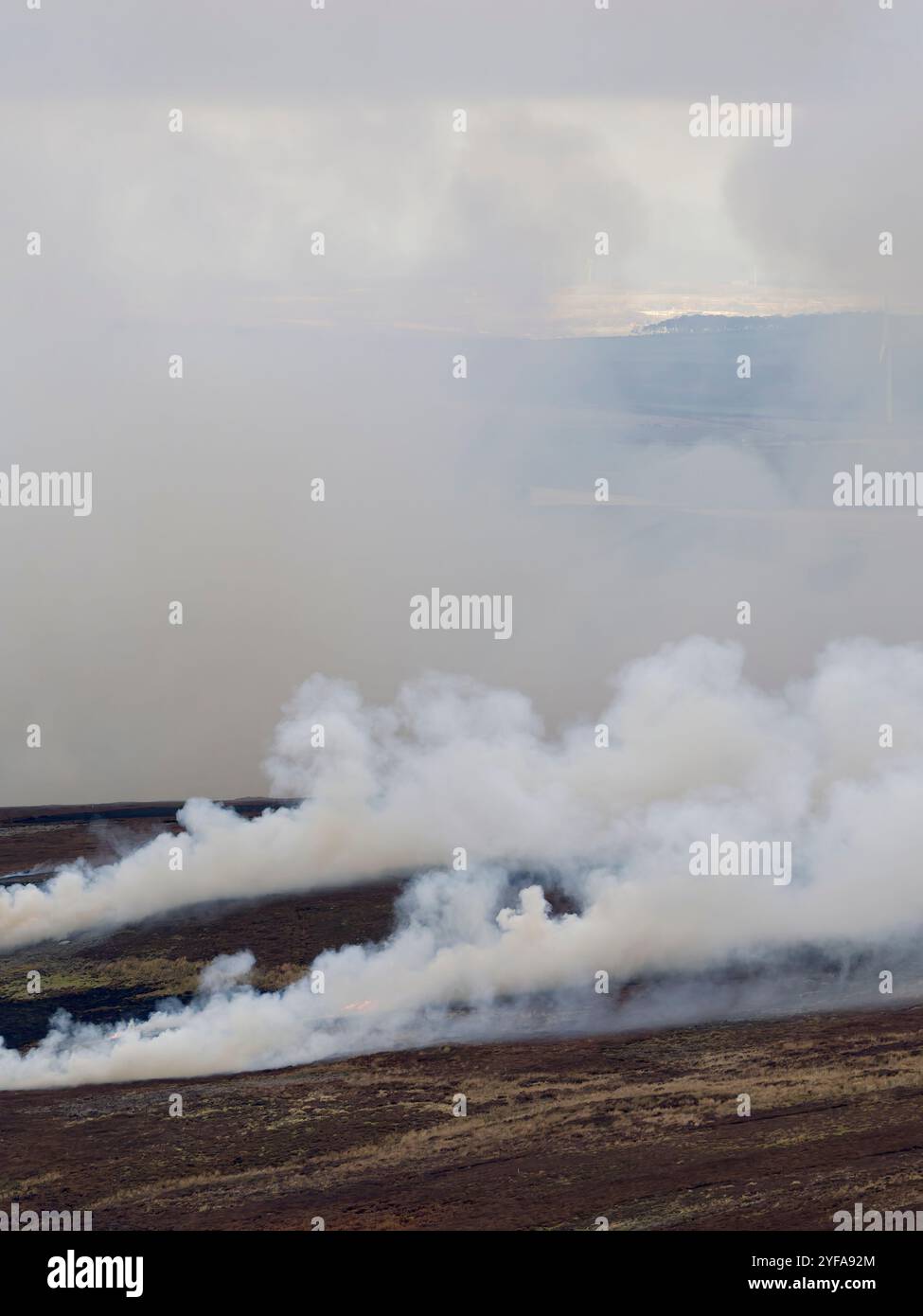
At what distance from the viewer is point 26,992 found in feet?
290

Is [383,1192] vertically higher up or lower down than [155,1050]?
lower down

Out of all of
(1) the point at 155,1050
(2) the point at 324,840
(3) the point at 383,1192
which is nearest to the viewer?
(3) the point at 383,1192

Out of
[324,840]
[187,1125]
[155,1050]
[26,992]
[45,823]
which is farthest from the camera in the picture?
[45,823]

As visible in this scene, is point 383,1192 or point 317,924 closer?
point 383,1192

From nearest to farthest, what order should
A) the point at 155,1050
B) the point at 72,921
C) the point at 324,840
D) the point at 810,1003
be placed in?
the point at 155,1050 → the point at 810,1003 → the point at 72,921 → the point at 324,840

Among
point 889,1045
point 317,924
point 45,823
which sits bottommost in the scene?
point 889,1045

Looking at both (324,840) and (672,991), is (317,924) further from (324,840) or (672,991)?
(672,991)

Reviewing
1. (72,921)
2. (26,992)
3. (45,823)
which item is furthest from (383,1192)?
(45,823)

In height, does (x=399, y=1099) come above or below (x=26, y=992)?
below

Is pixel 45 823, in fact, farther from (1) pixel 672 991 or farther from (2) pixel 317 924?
(1) pixel 672 991

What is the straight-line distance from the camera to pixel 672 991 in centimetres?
8525

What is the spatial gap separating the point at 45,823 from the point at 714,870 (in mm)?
54190
